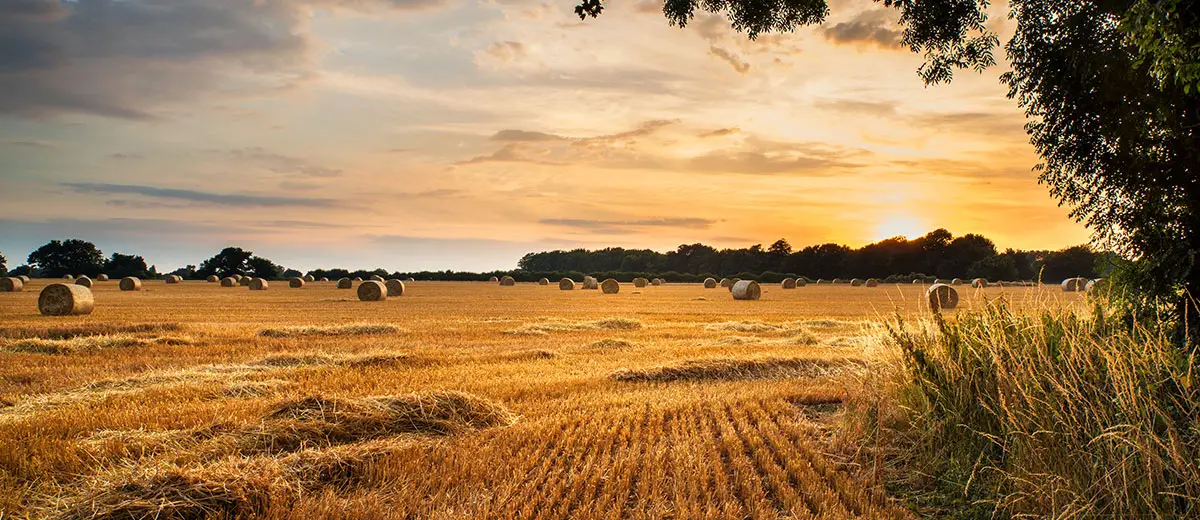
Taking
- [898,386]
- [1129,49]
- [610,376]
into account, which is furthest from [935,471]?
[610,376]

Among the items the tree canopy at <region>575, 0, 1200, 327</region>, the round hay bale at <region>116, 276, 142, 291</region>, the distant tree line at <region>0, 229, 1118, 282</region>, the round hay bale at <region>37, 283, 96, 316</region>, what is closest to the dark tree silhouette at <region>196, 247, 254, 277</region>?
the distant tree line at <region>0, 229, 1118, 282</region>

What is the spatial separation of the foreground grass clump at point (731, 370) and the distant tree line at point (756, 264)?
238ft

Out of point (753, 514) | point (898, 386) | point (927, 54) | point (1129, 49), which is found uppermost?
point (927, 54)

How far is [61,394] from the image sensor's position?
998cm

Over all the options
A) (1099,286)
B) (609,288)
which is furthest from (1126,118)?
(609,288)

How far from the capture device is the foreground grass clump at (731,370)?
38.9ft

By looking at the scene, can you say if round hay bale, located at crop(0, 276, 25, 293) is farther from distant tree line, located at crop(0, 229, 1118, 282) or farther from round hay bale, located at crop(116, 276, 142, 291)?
distant tree line, located at crop(0, 229, 1118, 282)

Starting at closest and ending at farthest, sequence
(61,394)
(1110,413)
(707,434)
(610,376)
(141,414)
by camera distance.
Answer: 1. (1110,413)
2. (707,434)
3. (141,414)
4. (61,394)
5. (610,376)

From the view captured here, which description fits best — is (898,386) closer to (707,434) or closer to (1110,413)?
(707,434)

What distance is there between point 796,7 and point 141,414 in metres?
10.1

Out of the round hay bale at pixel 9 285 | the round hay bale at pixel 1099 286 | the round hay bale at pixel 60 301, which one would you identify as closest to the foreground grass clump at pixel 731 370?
the round hay bale at pixel 1099 286

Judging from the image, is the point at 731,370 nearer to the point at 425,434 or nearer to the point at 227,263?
the point at 425,434

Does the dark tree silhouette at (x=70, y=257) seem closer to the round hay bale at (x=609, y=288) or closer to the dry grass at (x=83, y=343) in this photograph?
the round hay bale at (x=609, y=288)

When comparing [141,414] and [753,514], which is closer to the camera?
[753,514]
